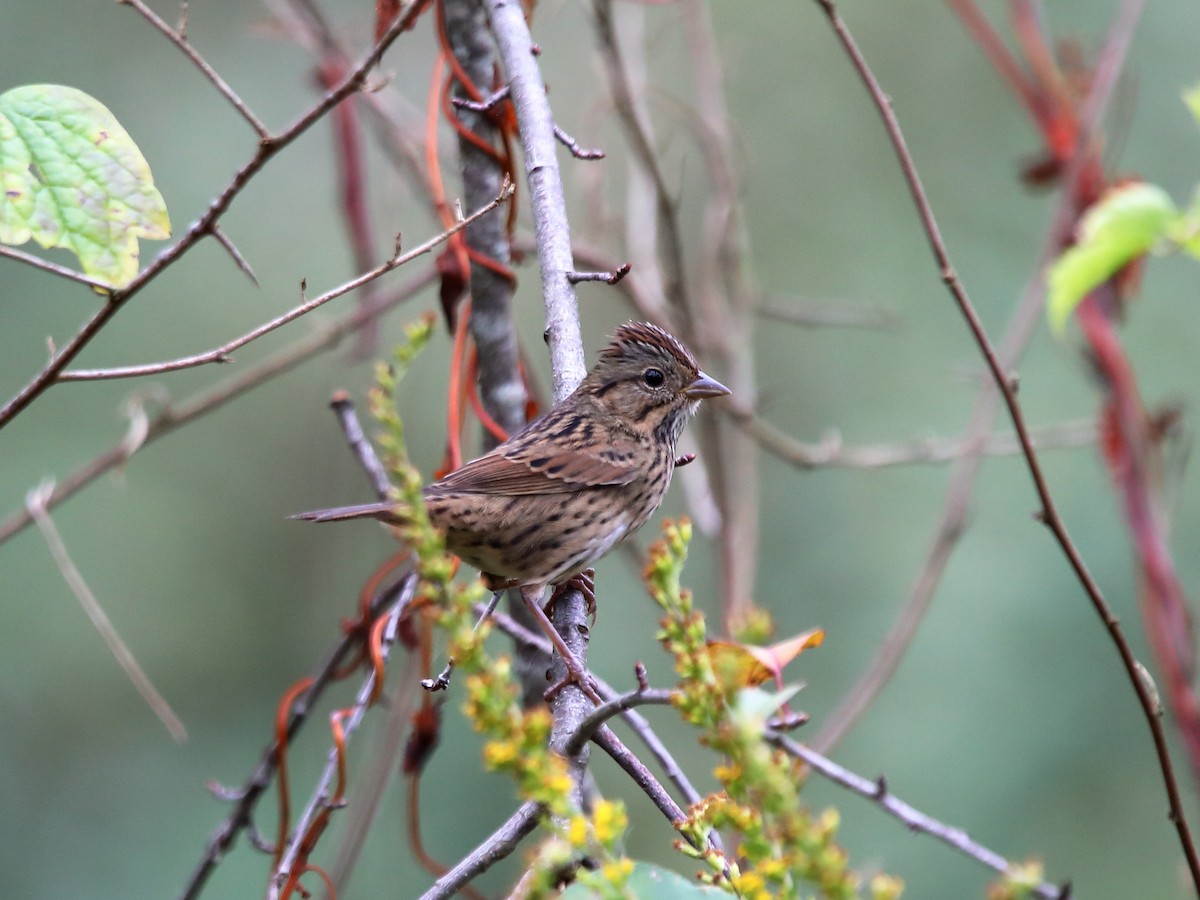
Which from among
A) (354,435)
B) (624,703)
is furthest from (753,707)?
(354,435)

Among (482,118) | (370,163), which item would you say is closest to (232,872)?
(482,118)

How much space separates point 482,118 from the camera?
327 centimetres

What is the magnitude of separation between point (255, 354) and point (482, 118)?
3554mm

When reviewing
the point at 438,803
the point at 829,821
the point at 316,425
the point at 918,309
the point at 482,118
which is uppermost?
the point at 918,309

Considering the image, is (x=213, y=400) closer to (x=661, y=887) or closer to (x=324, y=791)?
(x=324, y=791)

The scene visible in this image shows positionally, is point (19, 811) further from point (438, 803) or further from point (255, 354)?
point (255, 354)

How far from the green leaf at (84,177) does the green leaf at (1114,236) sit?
1.71 m

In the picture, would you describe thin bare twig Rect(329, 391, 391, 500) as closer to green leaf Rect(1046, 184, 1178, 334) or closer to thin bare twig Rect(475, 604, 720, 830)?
thin bare twig Rect(475, 604, 720, 830)

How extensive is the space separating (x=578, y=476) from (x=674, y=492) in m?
2.74

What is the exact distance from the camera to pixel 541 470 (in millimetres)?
3260

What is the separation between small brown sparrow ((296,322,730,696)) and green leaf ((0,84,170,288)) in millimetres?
789

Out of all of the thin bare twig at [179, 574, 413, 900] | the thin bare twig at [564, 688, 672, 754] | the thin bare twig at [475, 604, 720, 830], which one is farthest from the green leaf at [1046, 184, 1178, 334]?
the thin bare twig at [179, 574, 413, 900]

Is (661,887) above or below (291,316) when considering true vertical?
below

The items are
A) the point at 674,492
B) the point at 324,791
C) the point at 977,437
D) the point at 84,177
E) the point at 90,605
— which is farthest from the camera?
the point at 674,492
